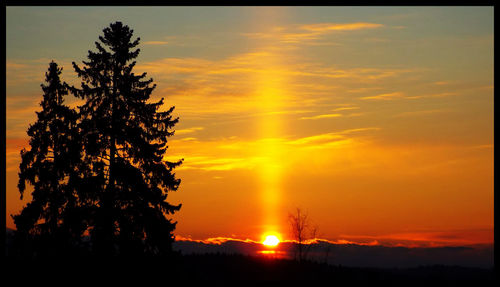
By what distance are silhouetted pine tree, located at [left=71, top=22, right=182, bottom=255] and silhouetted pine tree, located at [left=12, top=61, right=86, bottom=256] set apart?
1.04 metres

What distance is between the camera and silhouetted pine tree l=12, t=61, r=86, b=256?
39.7 meters

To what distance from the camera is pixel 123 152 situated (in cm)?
4003

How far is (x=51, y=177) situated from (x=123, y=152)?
4496 millimetres

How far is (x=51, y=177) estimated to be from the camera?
40781mm

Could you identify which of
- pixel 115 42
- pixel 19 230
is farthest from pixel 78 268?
pixel 115 42

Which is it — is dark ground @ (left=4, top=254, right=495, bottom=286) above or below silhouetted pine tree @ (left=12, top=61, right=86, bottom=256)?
below

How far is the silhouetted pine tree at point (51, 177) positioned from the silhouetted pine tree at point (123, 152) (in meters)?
1.04

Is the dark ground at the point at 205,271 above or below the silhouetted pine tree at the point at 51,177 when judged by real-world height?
below

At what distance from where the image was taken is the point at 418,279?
141 ft

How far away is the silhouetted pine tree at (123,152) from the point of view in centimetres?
3919

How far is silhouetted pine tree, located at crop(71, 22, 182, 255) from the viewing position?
1543 inches

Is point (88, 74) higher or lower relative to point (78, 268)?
higher

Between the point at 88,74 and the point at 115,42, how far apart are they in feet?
7.66
